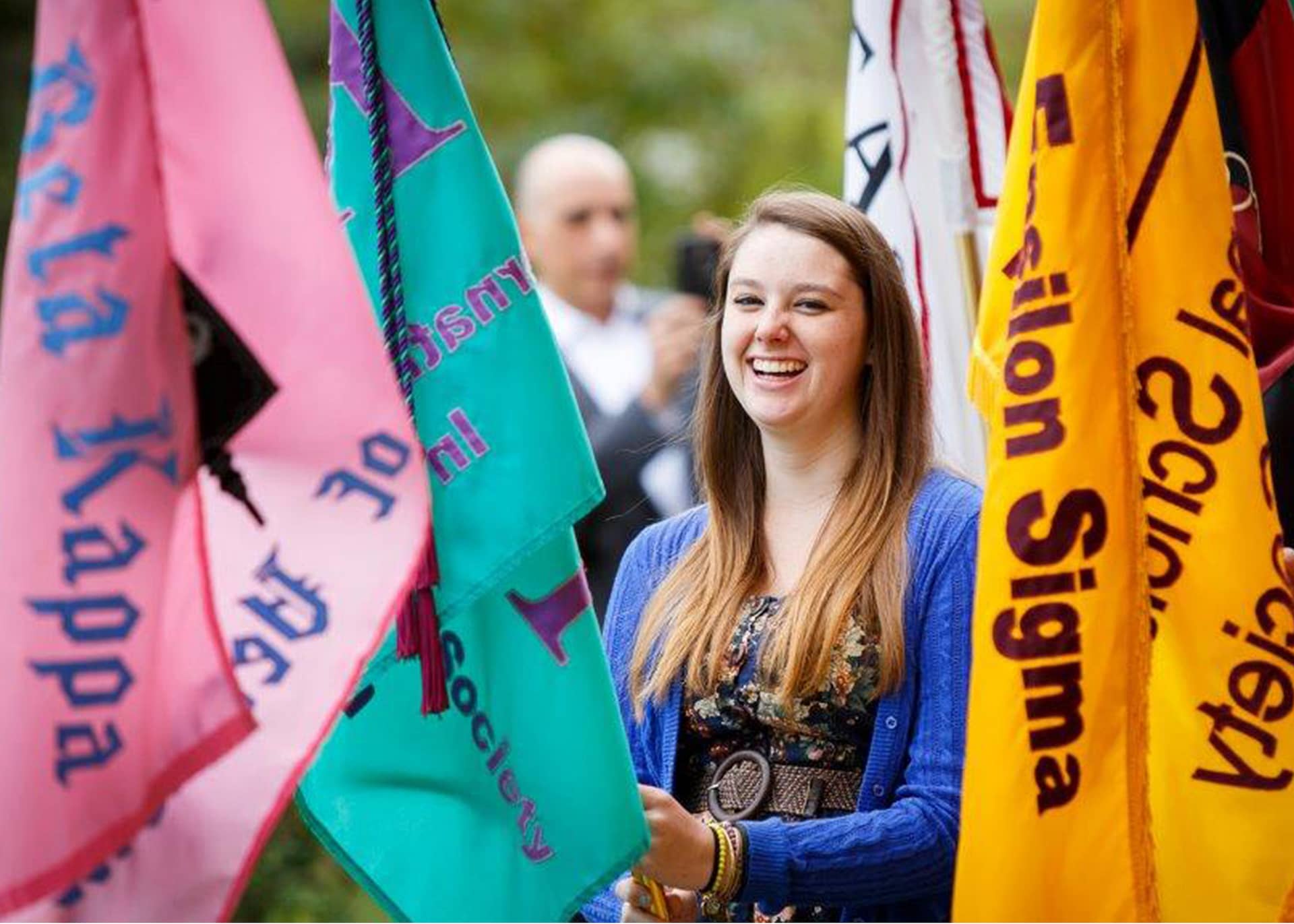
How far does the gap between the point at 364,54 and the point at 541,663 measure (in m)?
0.91

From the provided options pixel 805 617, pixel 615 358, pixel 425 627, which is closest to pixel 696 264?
pixel 615 358

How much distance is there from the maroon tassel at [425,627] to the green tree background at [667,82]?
794cm

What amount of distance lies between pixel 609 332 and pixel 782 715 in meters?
3.09

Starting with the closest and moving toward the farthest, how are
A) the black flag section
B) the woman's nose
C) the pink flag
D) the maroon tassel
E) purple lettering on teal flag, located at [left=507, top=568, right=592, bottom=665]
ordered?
the pink flag
the black flag section
the maroon tassel
purple lettering on teal flag, located at [left=507, top=568, right=592, bottom=665]
the woman's nose

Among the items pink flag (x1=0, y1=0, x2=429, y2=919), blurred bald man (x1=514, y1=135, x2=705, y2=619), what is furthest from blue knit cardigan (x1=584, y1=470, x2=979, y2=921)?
blurred bald man (x1=514, y1=135, x2=705, y2=619)

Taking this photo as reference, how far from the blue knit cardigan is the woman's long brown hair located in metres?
0.04

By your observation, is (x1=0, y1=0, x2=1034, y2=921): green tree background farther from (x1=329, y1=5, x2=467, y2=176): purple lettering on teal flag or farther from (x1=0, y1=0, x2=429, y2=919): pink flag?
(x1=0, y1=0, x2=429, y2=919): pink flag

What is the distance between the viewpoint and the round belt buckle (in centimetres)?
332

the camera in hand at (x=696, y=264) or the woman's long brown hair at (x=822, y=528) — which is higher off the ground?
the camera in hand at (x=696, y=264)

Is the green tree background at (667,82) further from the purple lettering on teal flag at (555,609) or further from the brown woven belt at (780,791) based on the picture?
the purple lettering on teal flag at (555,609)

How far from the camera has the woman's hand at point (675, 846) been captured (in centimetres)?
316

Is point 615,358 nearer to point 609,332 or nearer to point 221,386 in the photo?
point 609,332

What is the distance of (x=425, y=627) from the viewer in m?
2.98

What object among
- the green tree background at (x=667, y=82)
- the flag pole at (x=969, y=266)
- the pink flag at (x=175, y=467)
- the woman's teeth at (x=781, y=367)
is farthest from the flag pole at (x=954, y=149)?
the green tree background at (x=667, y=82)
